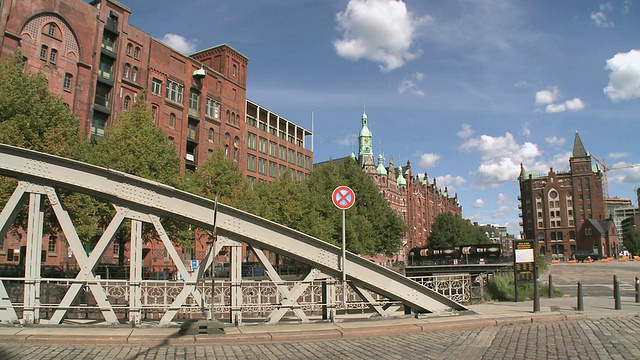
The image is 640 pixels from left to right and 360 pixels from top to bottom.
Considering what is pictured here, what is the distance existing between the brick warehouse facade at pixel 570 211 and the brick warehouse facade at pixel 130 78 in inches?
3805

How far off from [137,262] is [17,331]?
8.96ft

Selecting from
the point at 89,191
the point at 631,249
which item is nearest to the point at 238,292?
the point at 89,191

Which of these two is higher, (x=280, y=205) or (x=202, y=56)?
(x=202, y=56)

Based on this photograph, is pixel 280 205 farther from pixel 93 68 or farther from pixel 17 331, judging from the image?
pixel 17 331

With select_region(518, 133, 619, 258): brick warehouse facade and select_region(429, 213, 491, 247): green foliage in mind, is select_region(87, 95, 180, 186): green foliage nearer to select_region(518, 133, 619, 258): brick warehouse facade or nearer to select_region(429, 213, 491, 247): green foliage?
select_region(429, 213, 491, 247): green foliage

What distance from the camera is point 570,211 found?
5177 inches

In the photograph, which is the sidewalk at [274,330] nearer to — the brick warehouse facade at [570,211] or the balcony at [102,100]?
the balcony at [102,100]

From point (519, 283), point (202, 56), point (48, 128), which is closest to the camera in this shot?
point (519, 283)

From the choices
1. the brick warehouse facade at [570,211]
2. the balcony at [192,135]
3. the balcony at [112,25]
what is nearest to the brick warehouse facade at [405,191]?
the brick warehouse facade at [570,211]

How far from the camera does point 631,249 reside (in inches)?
5404

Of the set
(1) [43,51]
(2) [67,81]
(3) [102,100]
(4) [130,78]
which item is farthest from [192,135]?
(1) [43,51]

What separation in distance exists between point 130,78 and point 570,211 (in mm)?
125679

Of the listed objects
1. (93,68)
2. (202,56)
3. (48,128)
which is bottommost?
(48,128)

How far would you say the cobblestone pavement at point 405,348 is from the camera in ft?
27.3
